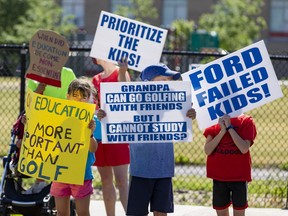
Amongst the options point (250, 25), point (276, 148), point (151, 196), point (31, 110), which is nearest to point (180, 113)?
point (151, 196)

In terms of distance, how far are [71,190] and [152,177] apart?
77 cm

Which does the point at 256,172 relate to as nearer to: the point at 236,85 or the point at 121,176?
the point at 121,176

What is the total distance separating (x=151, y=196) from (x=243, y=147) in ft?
2.80

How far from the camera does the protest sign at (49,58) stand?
8.40 meters

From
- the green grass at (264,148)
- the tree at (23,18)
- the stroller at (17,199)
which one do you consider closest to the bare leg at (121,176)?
the stroller at (17,199)

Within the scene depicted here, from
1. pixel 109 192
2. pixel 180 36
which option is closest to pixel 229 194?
pixel 109 192

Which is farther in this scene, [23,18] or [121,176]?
[23,18]

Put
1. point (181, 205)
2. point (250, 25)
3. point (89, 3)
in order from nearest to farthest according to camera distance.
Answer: point (181, 205)
point (250, 25)
point (89, 3)

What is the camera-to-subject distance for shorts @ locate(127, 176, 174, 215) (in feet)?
24.9

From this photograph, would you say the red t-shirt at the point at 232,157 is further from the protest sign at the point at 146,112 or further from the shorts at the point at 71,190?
the shorts at the point at 71,190

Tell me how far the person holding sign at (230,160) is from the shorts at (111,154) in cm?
137

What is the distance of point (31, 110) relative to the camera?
7.95 metres

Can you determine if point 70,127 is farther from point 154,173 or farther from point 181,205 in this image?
point 181,205

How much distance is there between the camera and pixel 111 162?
8.92 meters
